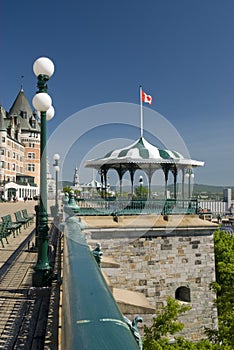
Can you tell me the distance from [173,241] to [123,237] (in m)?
2.30

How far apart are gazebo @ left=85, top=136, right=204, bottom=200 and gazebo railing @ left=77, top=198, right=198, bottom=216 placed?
4.40ft

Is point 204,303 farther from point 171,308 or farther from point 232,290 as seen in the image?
point 171,308

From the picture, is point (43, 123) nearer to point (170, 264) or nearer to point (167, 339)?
point (167, 339)

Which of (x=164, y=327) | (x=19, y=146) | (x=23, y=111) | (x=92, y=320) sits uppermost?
(x=23, y=111)

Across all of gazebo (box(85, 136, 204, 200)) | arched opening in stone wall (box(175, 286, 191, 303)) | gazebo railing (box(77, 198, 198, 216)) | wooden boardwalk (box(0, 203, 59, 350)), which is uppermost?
gazebo (box(85, 136, 204, 200))

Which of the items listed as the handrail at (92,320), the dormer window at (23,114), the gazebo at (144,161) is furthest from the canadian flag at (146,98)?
the dormer window at (23,114)

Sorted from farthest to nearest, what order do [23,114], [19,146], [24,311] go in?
[23,114] < [19,146] < [24,311]

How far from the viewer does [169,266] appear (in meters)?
13.8

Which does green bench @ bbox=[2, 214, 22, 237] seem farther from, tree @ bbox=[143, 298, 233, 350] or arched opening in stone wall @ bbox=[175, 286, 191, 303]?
arched opening in stone wall @ bbox=[175, 286, 191, 303]

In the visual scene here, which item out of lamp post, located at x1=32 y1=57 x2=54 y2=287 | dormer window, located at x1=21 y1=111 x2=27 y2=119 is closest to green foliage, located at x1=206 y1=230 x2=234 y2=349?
lamp post, located at x1=32 y1=57 x2=54 y2=287

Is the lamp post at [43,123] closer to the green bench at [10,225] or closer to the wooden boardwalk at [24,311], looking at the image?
the wooden boardwalk at [24,311]

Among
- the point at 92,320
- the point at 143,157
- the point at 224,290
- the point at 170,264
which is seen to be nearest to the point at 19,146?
the point at 143,157

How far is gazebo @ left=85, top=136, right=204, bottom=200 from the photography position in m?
15.2

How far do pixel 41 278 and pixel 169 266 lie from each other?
8.98 meters
